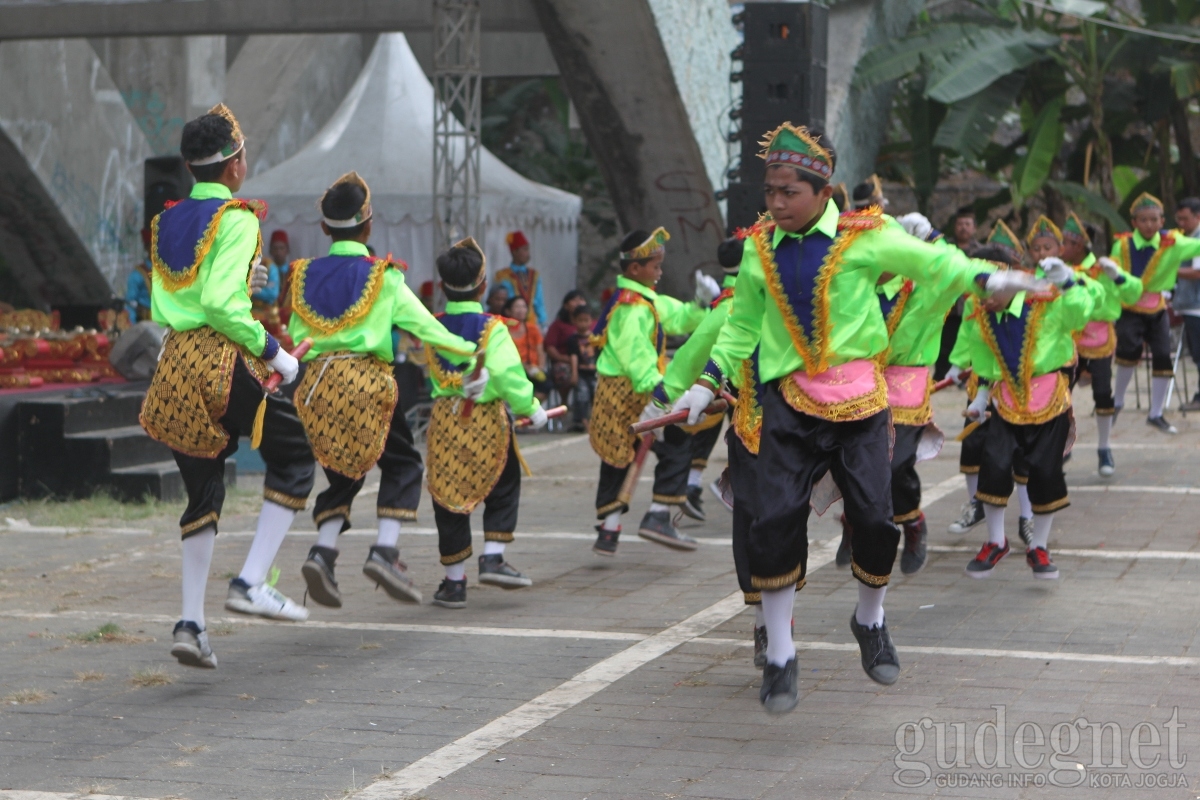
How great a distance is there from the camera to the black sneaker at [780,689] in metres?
5.16

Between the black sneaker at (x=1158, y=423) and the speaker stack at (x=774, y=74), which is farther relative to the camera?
the black sneaker at (x=1158, y=423)

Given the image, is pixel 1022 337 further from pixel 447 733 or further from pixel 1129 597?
pixel 447 733

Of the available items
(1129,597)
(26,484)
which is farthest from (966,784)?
(26,484)

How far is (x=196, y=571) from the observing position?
5.96 metres

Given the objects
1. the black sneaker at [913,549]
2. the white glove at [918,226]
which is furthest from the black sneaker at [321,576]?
the white glove at [918,226]

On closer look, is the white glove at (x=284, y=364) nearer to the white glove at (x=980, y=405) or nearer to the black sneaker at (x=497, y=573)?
the black sneaker at (x=497, y=573)

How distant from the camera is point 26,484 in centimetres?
1081

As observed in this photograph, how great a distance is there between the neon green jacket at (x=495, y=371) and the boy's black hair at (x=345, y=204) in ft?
2.07

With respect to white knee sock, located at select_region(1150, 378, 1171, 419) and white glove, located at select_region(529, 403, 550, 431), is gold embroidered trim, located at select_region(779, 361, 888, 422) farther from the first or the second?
white knee sock, located at select_region(1150, 378, 1171, 419)

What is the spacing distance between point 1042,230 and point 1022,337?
77.9 inches

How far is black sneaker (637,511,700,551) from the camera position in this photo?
8.41 m

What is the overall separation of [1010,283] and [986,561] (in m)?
2.97

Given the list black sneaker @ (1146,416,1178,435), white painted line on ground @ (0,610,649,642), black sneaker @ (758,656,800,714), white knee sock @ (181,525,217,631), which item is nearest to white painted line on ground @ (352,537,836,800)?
white painted line on ground @ (0,610,649,642)

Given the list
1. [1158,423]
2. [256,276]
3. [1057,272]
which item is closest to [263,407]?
[256,276]
